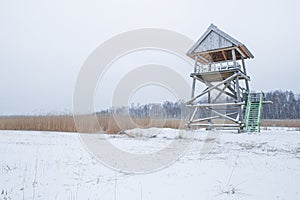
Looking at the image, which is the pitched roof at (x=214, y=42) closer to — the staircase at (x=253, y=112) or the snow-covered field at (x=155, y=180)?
the staircase at (x=253, y=112)

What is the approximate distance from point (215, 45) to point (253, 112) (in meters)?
3.82

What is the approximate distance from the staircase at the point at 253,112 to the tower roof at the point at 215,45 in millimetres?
2297

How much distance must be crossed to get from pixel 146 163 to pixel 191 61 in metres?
9.77

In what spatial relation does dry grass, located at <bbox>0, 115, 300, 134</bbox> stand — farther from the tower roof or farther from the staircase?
the staircase

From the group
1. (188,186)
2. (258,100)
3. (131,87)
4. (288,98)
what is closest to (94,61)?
Result: (131,87)

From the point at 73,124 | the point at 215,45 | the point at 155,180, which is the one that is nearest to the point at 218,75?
the point at 215,45

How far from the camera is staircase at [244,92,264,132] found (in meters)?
10.3

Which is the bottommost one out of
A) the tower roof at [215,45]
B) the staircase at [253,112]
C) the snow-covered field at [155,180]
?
the snow-covered field at [155,180]

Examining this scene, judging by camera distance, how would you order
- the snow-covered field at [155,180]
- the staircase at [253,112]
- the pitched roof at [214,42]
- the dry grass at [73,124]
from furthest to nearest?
the dry grass at [73,124] < the pitched roof at [214,42] < the staircase at [253,112] < the snow-covered field at [155,180]

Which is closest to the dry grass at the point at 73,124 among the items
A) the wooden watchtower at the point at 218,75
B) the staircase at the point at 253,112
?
the wooden watchtower at the point at 218,75

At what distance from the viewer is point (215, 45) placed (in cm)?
1122

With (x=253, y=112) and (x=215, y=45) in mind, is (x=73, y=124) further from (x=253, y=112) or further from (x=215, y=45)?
(x=253, y=112)

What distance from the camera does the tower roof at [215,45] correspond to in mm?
10836

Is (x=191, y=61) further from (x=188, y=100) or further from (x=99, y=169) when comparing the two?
(x=99, y=169)
